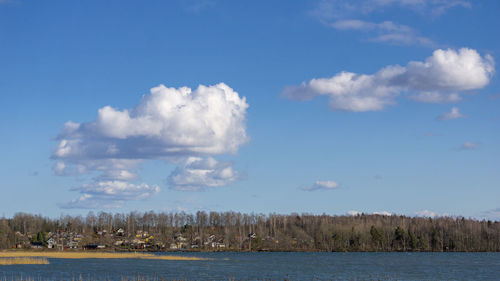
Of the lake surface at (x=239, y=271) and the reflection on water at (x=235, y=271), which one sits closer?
the reflection on water at (x=235, y=271)

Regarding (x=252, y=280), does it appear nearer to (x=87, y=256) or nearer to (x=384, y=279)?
(x=384, y=279)

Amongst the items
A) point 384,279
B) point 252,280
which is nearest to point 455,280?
point 384,279

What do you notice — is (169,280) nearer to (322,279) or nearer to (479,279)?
(322,279)

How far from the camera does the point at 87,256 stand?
13650 centimetres

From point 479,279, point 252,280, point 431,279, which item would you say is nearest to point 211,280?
point 252,280

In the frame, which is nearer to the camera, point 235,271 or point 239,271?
point 235,271

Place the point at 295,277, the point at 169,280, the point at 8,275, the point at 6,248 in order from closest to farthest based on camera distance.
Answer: the point at 169,280 < the point at 8,275 < the point at 295,277 < the point at 6,248

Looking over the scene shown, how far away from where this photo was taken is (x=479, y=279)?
81875 millimetres

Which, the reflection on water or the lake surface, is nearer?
the reflection on water

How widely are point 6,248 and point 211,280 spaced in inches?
5989

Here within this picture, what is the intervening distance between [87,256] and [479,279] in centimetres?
9394

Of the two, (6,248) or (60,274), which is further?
(6,248)

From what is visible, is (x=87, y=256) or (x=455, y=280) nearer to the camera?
(x=455, y=280)

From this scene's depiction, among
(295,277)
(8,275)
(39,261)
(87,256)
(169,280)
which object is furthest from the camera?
(87,256)
